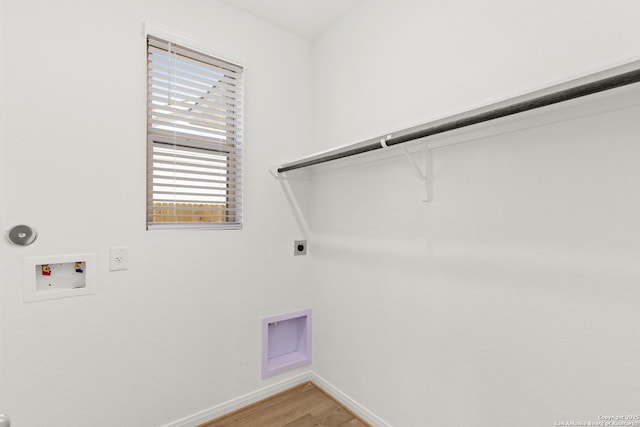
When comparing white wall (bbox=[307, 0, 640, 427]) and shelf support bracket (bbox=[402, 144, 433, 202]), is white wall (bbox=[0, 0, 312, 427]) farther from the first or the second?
shelf support bracket (bbox=[402, 144, 433, 202])

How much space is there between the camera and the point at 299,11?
194 cm

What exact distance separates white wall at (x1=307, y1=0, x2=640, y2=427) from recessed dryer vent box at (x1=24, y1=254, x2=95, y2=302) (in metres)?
1.34

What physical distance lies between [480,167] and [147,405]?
79.4 inches

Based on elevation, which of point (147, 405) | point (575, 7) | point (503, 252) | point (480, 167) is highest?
point (575, 7)

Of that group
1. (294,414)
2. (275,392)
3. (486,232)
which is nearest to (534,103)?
(486,232)

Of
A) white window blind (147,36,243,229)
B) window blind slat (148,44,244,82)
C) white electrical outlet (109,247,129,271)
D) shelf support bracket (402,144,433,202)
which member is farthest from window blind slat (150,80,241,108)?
shelf support bracket (402,144,433,202)

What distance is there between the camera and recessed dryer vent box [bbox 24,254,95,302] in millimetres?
1307

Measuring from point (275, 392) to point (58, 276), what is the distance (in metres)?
1.44

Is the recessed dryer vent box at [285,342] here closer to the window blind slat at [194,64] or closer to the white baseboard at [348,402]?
the white baseboard at [348,402]

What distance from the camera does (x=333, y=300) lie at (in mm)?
2045

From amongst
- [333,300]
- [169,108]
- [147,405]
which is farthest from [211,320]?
[169,108]

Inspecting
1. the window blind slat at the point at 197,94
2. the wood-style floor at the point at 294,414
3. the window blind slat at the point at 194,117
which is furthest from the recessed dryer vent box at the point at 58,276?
the wood-style floor at the point at 294,414

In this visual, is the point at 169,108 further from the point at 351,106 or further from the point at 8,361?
the point at 8,361

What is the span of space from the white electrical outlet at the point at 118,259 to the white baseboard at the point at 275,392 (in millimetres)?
914
